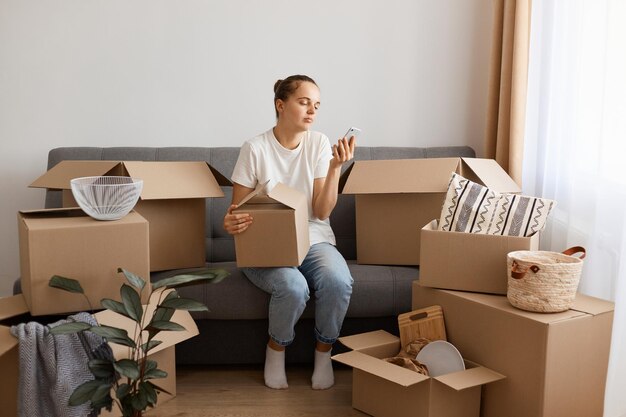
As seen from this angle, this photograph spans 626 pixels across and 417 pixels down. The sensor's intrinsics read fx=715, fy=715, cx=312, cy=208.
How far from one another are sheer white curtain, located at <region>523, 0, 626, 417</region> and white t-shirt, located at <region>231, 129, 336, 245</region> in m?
0.84

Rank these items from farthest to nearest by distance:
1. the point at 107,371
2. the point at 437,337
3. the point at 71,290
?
the point at 437,337 → the point at 71,290 → the point at 107,371

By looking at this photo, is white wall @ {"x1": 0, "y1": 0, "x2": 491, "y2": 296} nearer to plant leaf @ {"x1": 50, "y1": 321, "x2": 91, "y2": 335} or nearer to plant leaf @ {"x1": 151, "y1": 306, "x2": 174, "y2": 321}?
plant leaf @ {"x1": 151, "y1": 306, "x2": 174, "y2": 321}

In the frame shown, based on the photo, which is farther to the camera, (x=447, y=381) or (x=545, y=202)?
(x=545, y=202)

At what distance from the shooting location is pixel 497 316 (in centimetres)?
A: 211

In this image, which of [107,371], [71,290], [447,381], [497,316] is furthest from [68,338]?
[497,316]

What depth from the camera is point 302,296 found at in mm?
2438

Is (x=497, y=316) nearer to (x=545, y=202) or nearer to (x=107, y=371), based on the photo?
(x=545, y=202)

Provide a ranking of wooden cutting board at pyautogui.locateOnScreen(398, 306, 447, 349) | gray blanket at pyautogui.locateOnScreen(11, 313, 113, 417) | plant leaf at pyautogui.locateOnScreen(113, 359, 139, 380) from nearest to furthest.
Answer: plant leaf at pyautogui.locateOnScreen(113, 359, 139, 380) < gray blanket at pyautogui.locateOnScreen(11, 313, 113, 417) < wooden cutting board at pyautogui.locateOnScreen(398, 306, 447, 349)

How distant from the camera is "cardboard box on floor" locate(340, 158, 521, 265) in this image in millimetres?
2611

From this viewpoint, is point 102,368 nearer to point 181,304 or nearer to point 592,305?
point 181,304

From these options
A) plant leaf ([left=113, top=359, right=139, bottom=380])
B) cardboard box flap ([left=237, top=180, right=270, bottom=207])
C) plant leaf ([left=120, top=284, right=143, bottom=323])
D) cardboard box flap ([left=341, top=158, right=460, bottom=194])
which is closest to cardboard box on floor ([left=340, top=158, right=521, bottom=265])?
cardboard box flap ([left=341, top=158, right=460, bottom=194])

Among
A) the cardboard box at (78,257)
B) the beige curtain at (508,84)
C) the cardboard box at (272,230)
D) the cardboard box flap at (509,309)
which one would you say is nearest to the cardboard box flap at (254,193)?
the cardboard box at (272,230)

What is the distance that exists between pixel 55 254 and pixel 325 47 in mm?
1756

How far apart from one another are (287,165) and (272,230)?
14.8 inches
